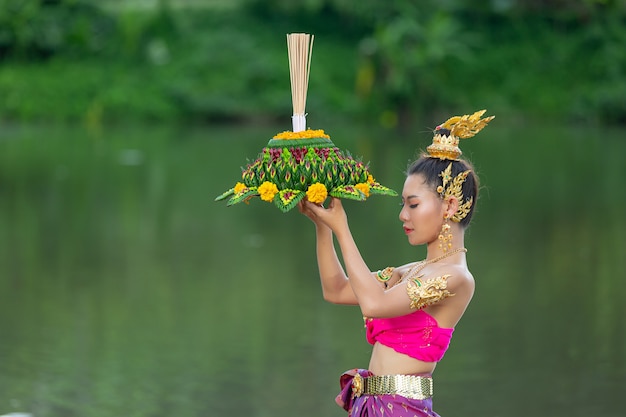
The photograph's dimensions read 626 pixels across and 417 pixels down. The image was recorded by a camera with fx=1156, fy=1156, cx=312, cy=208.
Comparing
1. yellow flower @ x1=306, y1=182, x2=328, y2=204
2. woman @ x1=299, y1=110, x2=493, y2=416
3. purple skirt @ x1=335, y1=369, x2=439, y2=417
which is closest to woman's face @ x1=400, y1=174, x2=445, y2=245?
woman @ x1=299, y1=110, x2=493, y2=416

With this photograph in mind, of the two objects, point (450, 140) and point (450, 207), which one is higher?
point (450, 140)

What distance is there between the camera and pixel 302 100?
107 inches

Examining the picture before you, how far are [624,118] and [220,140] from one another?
8.77 meters

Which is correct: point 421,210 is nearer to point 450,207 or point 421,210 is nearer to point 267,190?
point 450,207

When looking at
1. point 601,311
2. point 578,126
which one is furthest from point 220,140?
point 601,311

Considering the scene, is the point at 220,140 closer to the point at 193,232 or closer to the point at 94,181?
the point at 94,181

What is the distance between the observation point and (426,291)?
2664 millimetres

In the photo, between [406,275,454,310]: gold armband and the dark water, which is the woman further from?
the dark water

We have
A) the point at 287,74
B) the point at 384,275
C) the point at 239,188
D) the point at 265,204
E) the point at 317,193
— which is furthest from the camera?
the point at 287,74

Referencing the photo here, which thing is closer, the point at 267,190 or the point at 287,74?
the point at 267,190

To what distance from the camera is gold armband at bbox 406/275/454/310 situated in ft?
8.71

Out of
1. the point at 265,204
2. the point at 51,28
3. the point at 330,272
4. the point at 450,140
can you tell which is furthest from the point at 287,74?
the point at 450,140

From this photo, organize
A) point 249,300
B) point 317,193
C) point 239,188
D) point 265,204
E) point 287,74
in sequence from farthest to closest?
1. point 287,74
2. point 265,204
3. point 249,300
4. point 239,188
5. point 317,193

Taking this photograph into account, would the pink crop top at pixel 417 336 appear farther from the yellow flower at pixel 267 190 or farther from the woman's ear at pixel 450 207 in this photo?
the yellow flower at pixel 267 190
